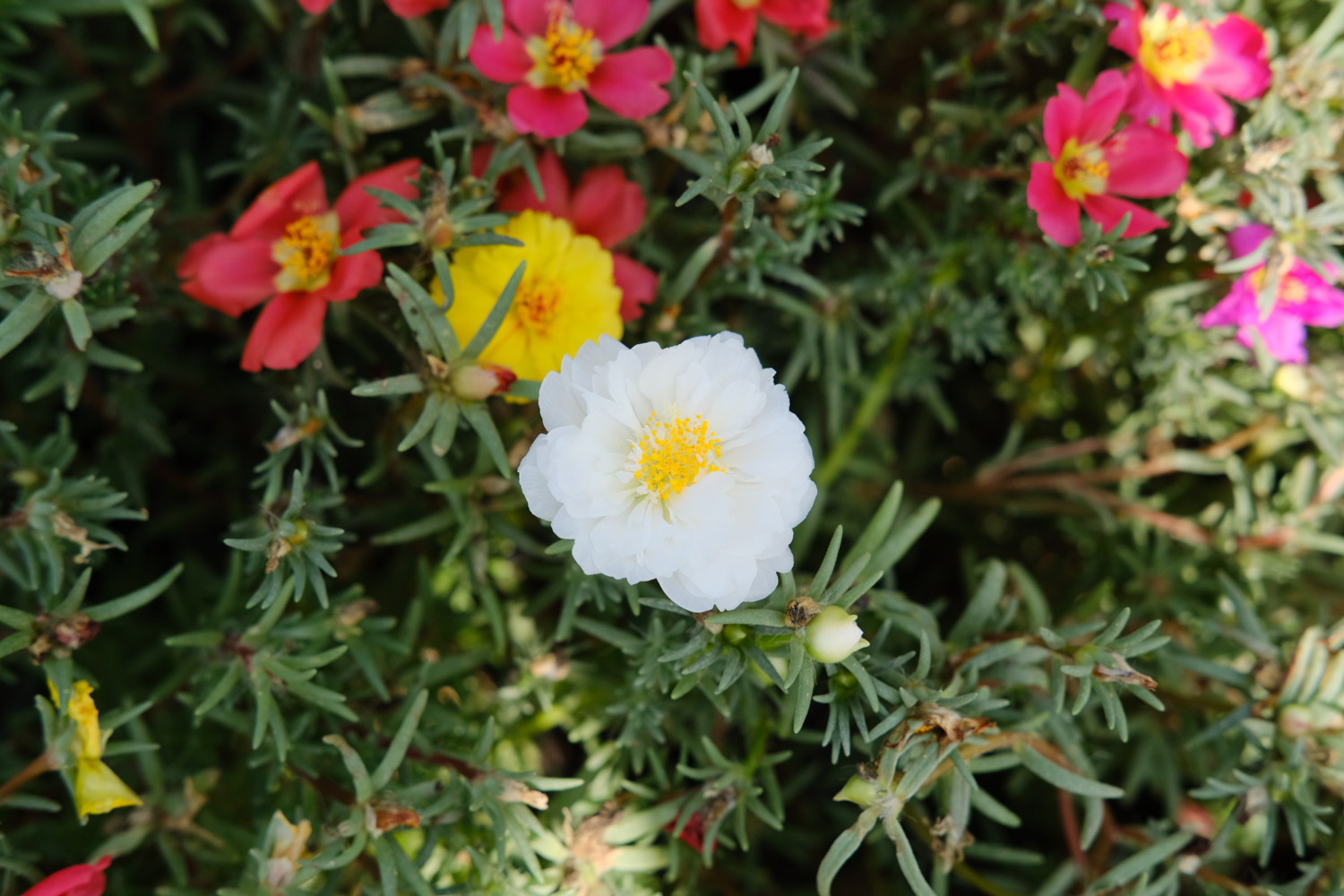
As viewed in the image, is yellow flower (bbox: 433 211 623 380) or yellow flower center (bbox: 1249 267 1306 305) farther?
yellow flower center (bbox: 1249 267 1306 305)

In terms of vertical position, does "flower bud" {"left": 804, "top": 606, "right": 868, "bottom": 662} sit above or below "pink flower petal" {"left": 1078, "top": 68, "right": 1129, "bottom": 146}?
below

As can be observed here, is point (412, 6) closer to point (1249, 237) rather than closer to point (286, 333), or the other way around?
point (286, 333)

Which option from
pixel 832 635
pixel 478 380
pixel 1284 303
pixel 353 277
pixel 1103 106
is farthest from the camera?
pixel 1284 303

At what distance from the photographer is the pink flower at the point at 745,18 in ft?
4.74

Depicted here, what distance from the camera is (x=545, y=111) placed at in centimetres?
138

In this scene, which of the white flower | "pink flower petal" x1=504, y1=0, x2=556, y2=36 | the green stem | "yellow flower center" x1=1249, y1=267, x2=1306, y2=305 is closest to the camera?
the white flower

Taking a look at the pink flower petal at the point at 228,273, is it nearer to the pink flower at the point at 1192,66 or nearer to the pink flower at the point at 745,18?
the pink flower at the point at 745,18

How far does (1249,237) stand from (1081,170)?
31cm

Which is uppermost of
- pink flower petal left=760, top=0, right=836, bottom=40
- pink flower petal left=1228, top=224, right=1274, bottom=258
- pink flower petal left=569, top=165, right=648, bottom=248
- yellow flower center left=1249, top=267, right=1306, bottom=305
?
pink flower petal left=760, top=0, right=836, bottom=40

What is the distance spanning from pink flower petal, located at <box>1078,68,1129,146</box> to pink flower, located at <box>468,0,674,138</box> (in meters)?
0.61

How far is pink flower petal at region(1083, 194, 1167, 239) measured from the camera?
142cm

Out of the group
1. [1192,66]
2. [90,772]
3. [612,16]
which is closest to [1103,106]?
[1192,66]

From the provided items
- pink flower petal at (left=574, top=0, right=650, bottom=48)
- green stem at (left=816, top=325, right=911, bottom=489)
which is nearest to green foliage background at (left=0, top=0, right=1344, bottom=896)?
green stem at (left=816, top=325, right=911, bottom=489)

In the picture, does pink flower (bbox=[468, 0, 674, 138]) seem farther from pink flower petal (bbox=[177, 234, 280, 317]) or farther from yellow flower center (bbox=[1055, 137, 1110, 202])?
yellow flower center (bbox=[1055, 137, 1110, 202])
